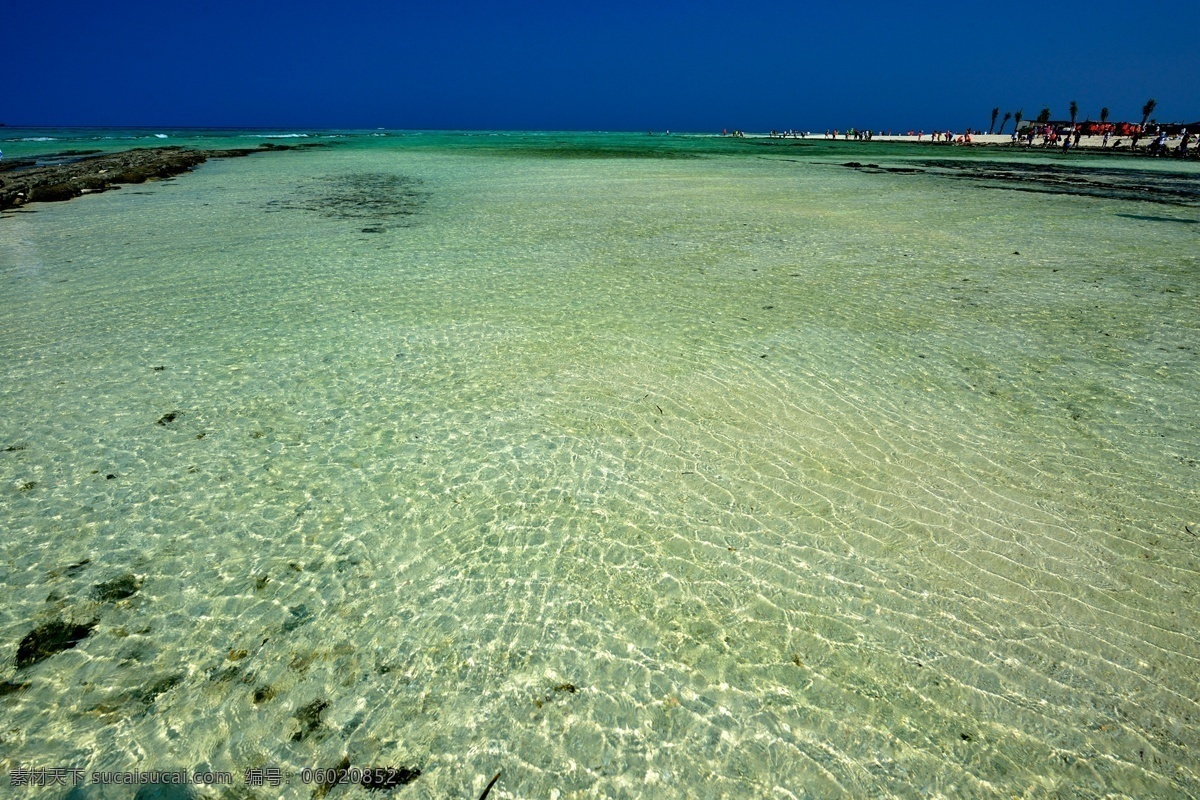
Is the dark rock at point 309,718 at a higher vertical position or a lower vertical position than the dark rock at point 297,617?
lower

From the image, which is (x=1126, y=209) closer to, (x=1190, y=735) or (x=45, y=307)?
(x=1190, y=735)

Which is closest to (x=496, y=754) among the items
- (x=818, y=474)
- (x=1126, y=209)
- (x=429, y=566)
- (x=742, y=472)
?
(x=429, y=566)

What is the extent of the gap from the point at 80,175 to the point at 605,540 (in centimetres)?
2421

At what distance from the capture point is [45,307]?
6.35m

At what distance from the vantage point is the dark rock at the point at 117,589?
2641 millimetres

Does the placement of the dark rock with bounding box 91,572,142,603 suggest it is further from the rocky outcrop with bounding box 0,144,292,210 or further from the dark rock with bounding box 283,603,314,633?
the rocky outcrop with bounding box 0,144,292,210

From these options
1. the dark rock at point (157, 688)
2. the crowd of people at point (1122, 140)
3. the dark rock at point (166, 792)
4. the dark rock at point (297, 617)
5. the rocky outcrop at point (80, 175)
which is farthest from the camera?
the crowd of people at point (1122, 140)

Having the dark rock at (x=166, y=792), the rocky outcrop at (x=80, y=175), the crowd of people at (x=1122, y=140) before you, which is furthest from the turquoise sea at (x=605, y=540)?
the crowd of people at (x=1122, y=140)

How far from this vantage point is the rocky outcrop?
14488 mm

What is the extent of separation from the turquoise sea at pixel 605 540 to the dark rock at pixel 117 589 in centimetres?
2

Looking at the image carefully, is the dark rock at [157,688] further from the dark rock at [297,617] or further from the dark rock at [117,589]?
the dark rock at [117,589]

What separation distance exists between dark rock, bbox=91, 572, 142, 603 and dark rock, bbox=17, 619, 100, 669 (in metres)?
0.14

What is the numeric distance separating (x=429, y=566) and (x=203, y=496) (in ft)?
4.98

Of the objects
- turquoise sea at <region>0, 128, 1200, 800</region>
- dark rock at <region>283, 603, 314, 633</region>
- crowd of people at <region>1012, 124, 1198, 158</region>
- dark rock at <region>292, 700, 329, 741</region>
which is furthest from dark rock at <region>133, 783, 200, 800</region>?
crowd of people at <region>1012, 124, 1198, 158</region>
